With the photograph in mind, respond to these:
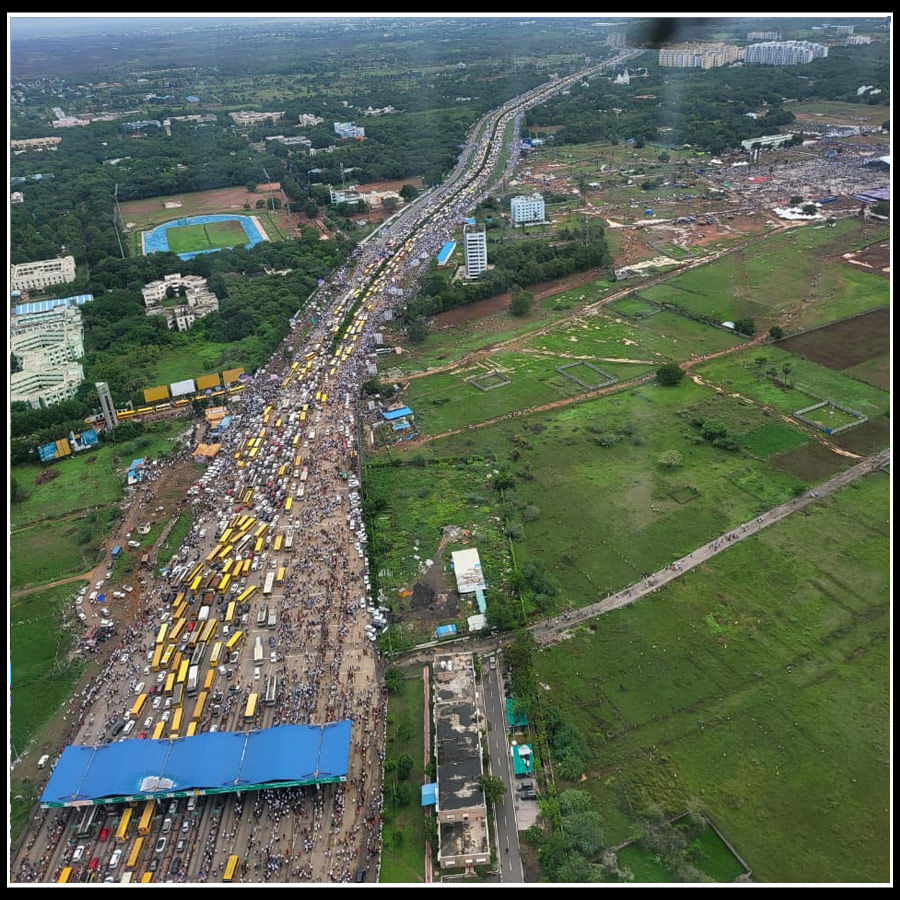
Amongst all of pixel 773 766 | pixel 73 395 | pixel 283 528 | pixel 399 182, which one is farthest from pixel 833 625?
pixel 399 182

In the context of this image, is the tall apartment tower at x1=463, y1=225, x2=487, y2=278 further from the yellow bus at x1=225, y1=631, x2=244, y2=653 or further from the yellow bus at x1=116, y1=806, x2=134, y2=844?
the yellow bus at x1=116, y1=806, x2=134, y2=844

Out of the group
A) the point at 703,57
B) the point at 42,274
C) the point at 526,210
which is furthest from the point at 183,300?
the point at 703,57

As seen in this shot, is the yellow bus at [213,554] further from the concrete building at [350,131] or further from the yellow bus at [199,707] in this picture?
the concrete building at [350,131]

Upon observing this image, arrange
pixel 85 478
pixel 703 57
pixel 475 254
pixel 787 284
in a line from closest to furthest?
1. pixel 85 478
2. pixel 787 284
3. pixel 475 254
4. pixel 703 57

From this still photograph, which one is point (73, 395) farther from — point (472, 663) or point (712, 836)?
point (712, 836)

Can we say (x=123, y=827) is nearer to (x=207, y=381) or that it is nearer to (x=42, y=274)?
(x=207, y=381)

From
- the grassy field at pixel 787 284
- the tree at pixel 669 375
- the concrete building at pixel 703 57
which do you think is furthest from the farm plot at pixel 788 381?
the concrete building at pixel 703 57
